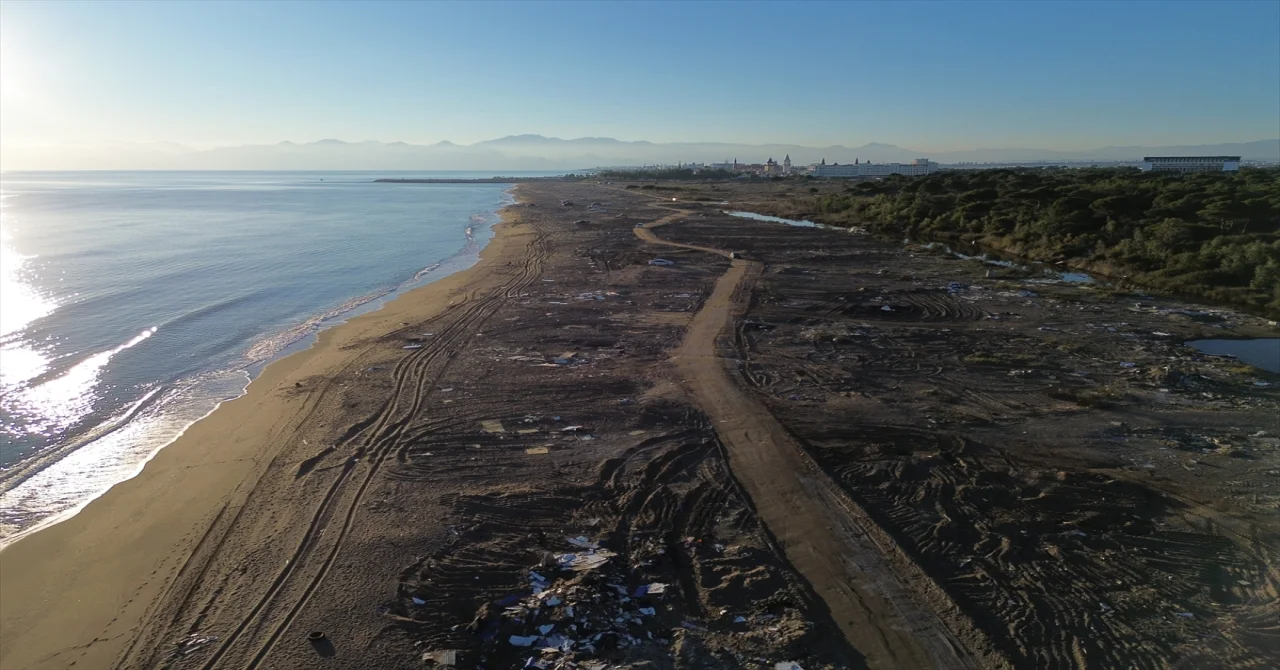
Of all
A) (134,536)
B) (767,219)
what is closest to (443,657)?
(134,536)

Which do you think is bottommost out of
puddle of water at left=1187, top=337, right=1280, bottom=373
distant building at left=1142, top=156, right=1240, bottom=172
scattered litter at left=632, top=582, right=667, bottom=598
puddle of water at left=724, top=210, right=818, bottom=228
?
scattered litter at left=632, top=582, right=667, bottom=598

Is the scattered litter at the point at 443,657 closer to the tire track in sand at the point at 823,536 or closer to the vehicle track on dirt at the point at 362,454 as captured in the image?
the vehicle track on dirt at the point at 362,454

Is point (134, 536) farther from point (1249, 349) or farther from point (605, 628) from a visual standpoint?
point (1249, 349)

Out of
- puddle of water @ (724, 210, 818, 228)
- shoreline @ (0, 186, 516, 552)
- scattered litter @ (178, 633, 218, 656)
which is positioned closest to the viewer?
scattered litter @ (178, 633, 218, 656)

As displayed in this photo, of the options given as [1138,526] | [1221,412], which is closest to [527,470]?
[1138,526]

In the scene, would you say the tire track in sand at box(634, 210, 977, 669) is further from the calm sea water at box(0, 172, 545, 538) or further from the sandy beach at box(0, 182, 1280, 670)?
the calm sea water at box(0, 172, 545, 538)

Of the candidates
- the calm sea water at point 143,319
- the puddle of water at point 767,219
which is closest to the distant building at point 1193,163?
the puddle of water at point 767,219

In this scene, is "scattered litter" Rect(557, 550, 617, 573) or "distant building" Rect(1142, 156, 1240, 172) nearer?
"scattered litter" Rect(557, 550, 617, 573)

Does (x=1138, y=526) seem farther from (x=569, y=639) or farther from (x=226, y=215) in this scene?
(x=226, y=215)

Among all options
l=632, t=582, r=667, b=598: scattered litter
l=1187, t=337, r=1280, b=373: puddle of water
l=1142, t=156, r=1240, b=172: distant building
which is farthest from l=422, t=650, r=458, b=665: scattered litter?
l=1142, t=156, r=1240, b=172: distant building
